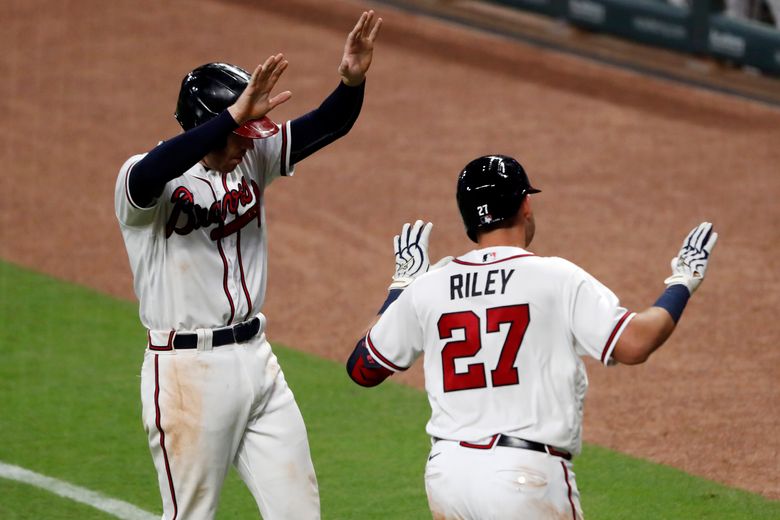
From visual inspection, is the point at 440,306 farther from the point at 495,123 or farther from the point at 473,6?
the point at 473,6

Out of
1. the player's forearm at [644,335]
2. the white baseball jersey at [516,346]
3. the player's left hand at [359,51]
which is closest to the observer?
the player's forearm at [644,335]

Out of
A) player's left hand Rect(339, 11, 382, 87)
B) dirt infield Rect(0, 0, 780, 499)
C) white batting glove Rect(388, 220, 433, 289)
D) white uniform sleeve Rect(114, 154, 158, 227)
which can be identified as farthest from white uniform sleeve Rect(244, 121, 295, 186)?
dirt infield Rect(0, 0, 780, 499)

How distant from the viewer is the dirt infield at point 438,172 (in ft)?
22.7

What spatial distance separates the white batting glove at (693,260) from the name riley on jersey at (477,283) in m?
0.43

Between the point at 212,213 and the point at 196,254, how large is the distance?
0.44ft

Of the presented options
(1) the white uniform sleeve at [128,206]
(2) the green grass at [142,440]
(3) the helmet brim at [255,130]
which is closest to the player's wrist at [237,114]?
(3) the helmet brim at [255,130]

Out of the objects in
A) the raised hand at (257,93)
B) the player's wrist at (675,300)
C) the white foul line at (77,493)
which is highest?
the raised hand at (257,93)

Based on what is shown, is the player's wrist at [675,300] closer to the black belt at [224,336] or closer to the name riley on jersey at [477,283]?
the name riley on jersey at [477,283]

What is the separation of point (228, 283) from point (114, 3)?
10.8 metres

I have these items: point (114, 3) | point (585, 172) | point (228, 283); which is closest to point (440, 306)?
point (228, 283)

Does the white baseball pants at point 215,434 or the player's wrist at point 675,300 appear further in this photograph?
the white baseball pants at point 215,434

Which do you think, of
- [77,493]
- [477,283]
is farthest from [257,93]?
[77,493]

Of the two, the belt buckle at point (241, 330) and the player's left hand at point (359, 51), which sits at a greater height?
the player's left hand at point (359, 51)

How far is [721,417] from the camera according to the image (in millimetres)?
6438
